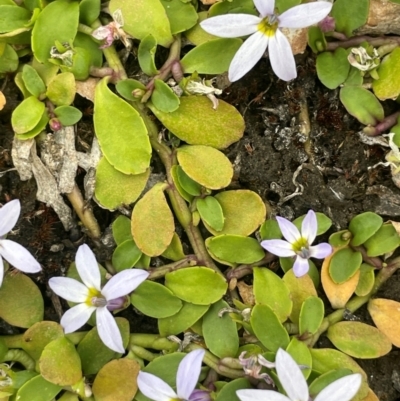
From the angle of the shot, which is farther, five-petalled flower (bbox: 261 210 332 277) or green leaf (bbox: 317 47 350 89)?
green leaf (bbox: 317 47 350 89)

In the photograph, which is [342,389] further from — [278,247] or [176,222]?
[176,222]

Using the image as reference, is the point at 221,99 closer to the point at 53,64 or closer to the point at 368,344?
the point at 53,64

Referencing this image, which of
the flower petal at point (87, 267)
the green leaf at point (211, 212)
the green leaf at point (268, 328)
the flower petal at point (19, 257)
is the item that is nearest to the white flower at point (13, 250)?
the flower petal at point (19, 257)

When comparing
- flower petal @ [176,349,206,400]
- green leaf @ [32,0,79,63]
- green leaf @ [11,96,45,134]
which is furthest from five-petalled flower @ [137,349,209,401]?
green leaf @ [32,0,79,63]

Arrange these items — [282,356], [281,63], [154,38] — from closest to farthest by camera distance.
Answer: [282,356] → [281,63] → [154,38]

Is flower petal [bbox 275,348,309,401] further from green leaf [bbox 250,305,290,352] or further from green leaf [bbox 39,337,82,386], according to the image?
green leaf [bbox 39,337,82,386]

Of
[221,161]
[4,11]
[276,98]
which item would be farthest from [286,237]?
[4,11]
